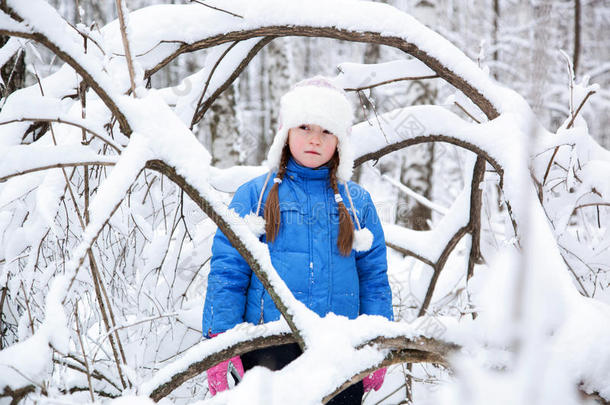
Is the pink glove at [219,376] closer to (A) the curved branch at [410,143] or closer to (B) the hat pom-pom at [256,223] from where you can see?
(B) the hat pom-pom at [256,223]

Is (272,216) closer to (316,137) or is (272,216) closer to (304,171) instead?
(304,171)

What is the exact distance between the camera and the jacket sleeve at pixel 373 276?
72.4 inches

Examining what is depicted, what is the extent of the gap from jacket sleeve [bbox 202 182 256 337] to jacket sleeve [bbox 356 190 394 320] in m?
0.48

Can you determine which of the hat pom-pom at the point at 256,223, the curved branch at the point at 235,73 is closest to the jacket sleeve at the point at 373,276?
the hat pom-pom at the point at 256,223

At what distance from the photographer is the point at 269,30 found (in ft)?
5.30

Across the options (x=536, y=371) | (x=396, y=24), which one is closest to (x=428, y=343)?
(x=536, y=371)

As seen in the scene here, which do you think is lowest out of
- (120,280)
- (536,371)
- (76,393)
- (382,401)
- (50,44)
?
(382,401)

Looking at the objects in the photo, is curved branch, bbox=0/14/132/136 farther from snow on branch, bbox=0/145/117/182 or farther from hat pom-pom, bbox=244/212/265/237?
hat pom-pom, bbox=244/212/265/237

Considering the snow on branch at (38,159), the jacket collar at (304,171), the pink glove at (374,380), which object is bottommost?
the pink glove at (374,380)

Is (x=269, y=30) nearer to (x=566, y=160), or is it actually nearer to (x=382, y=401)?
(x=566, y=160)

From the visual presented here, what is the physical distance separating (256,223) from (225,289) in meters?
0.26

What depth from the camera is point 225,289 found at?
1648 mm

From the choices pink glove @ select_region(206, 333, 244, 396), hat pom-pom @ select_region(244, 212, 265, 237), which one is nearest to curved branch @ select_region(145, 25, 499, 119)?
hat pom-pom @ select_region(244, 212, 265, 237)

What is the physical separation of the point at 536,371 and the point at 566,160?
6.37 ft
